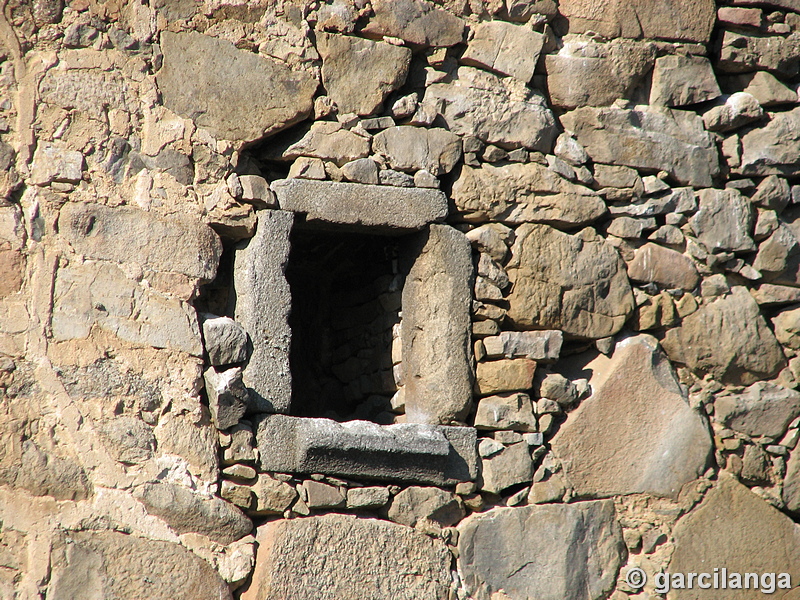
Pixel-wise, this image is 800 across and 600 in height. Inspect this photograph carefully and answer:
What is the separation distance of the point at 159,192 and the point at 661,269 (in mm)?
1875

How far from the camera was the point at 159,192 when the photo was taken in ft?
9.58

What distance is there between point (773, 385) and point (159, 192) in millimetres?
2412

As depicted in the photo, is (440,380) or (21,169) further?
(440,380)

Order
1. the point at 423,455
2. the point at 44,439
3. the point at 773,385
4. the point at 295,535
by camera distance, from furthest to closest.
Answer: the point at 773,385, the point at 423,455, the point at 295,535, the point at 44,439

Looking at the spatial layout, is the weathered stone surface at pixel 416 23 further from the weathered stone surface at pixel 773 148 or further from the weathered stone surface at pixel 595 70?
the weathered stone surface at pixel 773 148

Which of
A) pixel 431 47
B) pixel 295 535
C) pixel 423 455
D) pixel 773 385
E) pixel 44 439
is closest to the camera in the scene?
pixel 44 439

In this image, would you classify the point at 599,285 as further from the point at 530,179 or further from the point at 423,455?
the point at 423,455

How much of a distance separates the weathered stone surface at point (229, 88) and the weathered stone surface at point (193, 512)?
1152 mm

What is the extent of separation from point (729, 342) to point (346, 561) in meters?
1.70

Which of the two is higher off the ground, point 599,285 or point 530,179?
point 530,179

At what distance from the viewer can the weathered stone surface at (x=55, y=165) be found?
9.12 ft

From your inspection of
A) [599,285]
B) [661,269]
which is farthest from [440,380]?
[661,269]

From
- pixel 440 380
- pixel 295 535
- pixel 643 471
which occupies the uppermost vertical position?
pixel 440 380

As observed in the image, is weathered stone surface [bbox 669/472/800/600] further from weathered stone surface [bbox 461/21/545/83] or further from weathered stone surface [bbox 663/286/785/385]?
weathered stone surface [bbox 461/21/545/83]
